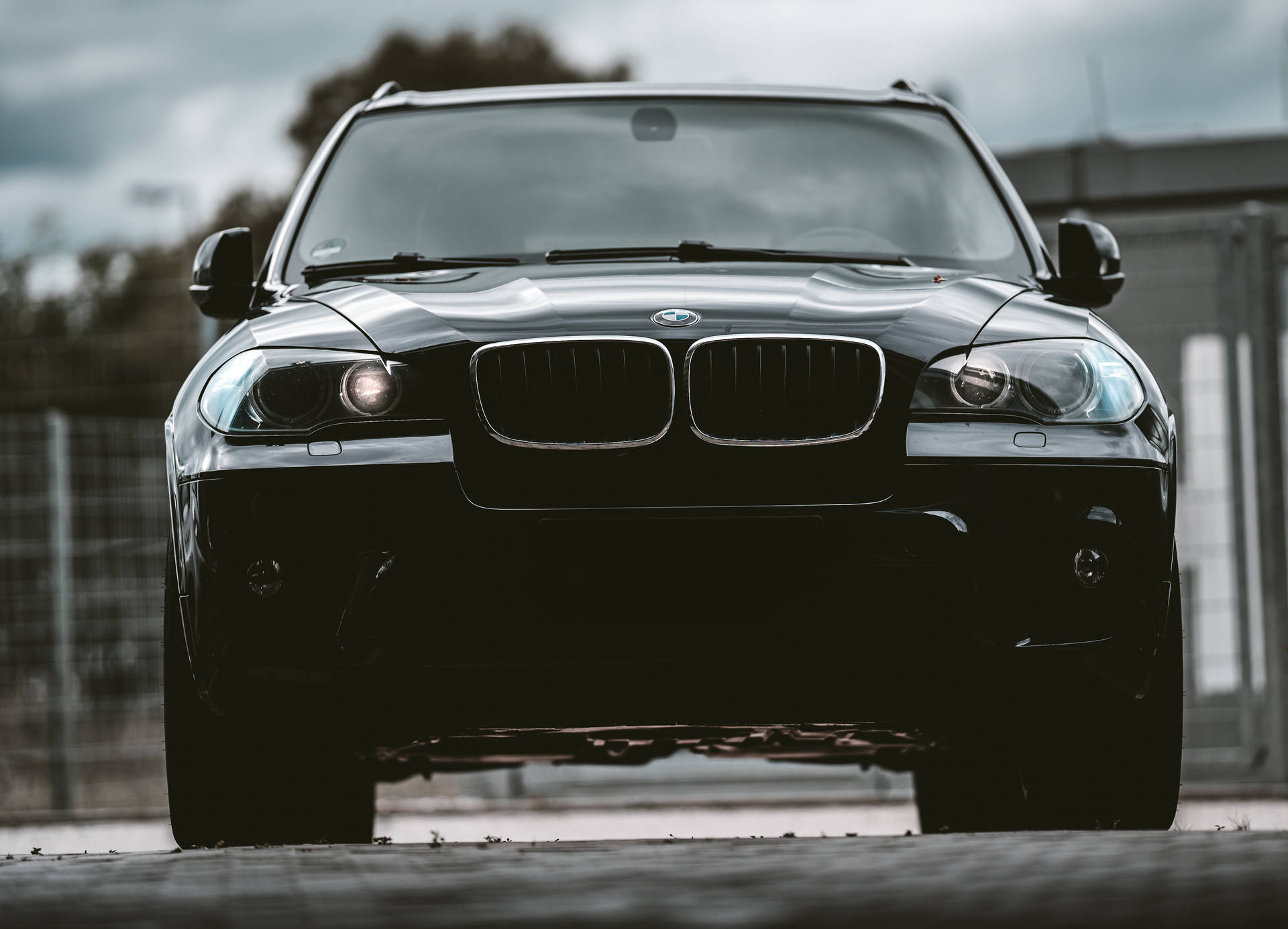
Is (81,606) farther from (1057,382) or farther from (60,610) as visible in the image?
(1057,382)

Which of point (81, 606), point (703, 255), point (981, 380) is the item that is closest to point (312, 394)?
point (703, 255)

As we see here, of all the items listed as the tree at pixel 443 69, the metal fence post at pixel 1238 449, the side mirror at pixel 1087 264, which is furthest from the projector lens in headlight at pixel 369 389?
the tree at pixel 443 69

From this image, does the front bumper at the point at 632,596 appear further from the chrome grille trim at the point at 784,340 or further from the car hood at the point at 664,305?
the car hood at the point at 664,305

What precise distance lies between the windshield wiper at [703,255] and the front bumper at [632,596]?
0.97 meters

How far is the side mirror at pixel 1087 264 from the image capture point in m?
4.26

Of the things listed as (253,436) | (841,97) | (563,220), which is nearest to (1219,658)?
(841,97)

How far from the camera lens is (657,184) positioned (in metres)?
4.61

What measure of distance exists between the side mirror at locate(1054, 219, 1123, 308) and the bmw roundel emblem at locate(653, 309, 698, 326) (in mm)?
1286

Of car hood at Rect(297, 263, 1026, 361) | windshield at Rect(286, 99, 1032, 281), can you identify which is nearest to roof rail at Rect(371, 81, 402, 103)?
windshield at Rect(286, 99, 1032, 281)

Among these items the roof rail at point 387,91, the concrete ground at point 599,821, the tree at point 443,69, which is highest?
the tree at point 443,69

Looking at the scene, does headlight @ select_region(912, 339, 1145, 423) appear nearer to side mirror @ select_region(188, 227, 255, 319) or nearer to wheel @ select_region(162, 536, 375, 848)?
wheel @ select_region(162, 536, 375, 848)

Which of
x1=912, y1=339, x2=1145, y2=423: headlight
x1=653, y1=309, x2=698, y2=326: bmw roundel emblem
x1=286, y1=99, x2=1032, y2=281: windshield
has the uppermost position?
x1=286, y1=99, x2=1032, y2=281: windshield

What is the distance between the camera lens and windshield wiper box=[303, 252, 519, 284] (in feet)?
13.5

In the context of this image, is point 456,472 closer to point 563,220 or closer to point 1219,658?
point 563,220
